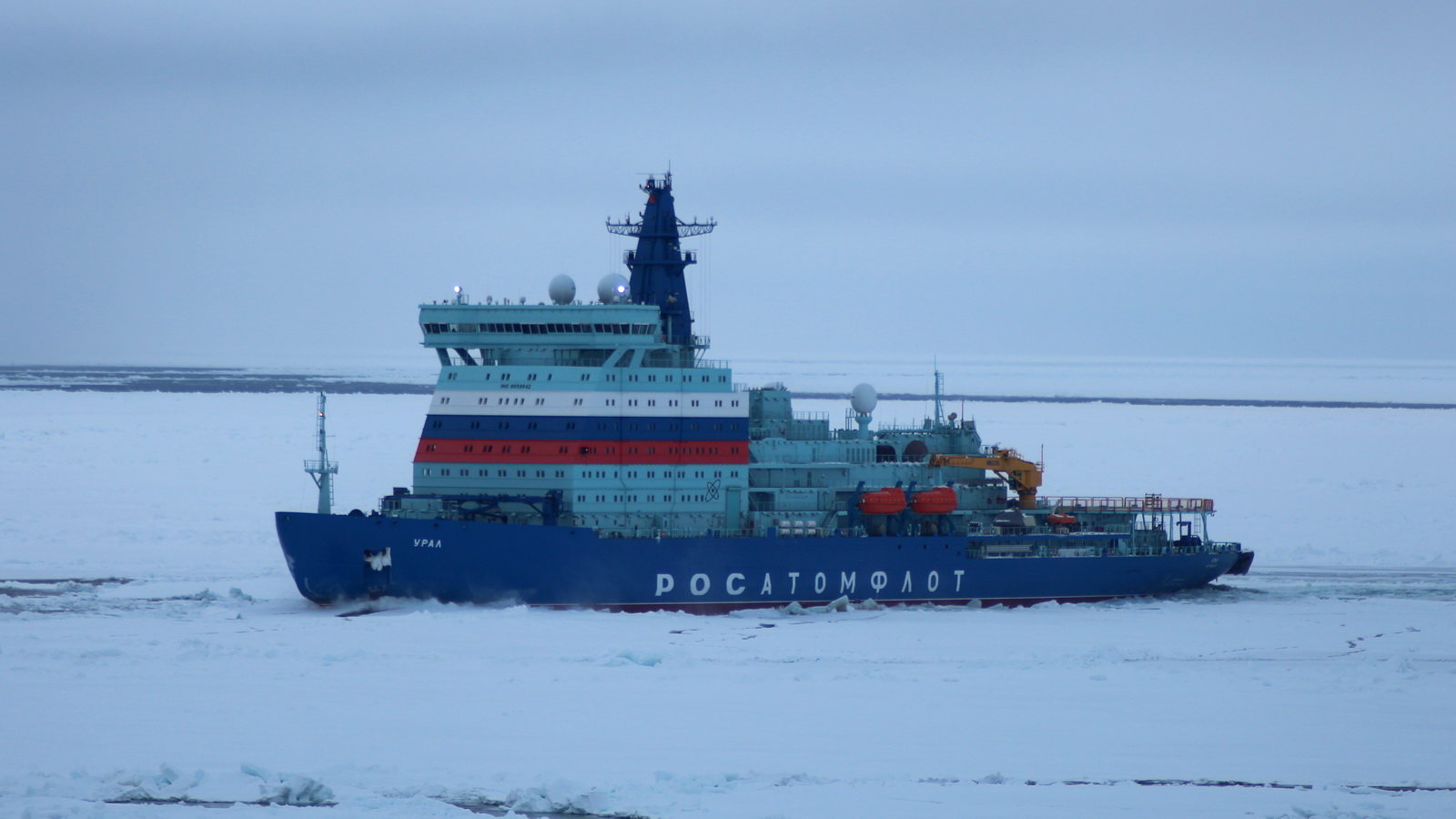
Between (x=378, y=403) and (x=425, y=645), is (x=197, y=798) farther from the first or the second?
(x=378, y=403)

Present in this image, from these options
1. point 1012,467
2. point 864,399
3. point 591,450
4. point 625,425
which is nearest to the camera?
point 591,450

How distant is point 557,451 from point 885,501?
7192 mm

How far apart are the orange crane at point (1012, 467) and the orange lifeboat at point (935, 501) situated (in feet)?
6.17

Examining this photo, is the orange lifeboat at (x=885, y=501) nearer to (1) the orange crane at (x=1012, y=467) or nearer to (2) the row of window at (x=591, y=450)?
(1) the orange crane at (x=1012, y=467)

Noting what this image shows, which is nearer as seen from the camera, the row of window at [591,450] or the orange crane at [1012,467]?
the row of window at [591,450]

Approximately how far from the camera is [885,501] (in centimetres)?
3148

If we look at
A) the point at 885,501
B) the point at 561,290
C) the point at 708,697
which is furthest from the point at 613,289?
the point at 708,697

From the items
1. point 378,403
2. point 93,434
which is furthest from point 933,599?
point 378,403

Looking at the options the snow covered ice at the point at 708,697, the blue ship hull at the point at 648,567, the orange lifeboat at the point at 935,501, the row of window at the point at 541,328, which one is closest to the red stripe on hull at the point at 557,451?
the blue ship hull at the point at 648,567

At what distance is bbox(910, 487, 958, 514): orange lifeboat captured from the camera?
105 feet

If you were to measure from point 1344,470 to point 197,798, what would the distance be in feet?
156

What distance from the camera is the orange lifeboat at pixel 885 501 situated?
31.5 meters

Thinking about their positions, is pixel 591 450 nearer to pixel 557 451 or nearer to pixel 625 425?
pixel 557 451

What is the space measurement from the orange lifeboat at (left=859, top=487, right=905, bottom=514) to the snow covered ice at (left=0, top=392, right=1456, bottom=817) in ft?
7.19
